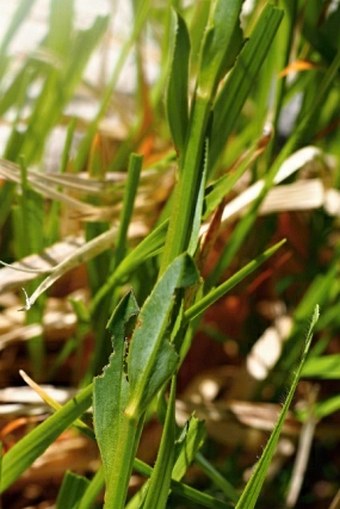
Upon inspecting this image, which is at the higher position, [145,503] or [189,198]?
[189,198]

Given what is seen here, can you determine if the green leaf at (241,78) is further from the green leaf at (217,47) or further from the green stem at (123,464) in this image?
the green stem at (123,464)

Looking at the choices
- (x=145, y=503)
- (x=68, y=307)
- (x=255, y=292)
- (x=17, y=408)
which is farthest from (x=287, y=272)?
(x=145, y=503)

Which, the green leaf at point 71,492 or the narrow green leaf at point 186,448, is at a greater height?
the narrow green leaf at point 186,448

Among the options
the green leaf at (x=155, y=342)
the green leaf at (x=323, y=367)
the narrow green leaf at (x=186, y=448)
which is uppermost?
the green leaf at (x=155, y=342)

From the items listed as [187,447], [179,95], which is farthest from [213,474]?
[179,95]

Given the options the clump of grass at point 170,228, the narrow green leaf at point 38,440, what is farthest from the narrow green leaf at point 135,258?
the narrow green leaf at point 38,440

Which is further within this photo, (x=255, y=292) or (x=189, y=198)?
(x=255, y=292)

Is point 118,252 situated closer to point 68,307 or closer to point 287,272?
point 68,307
